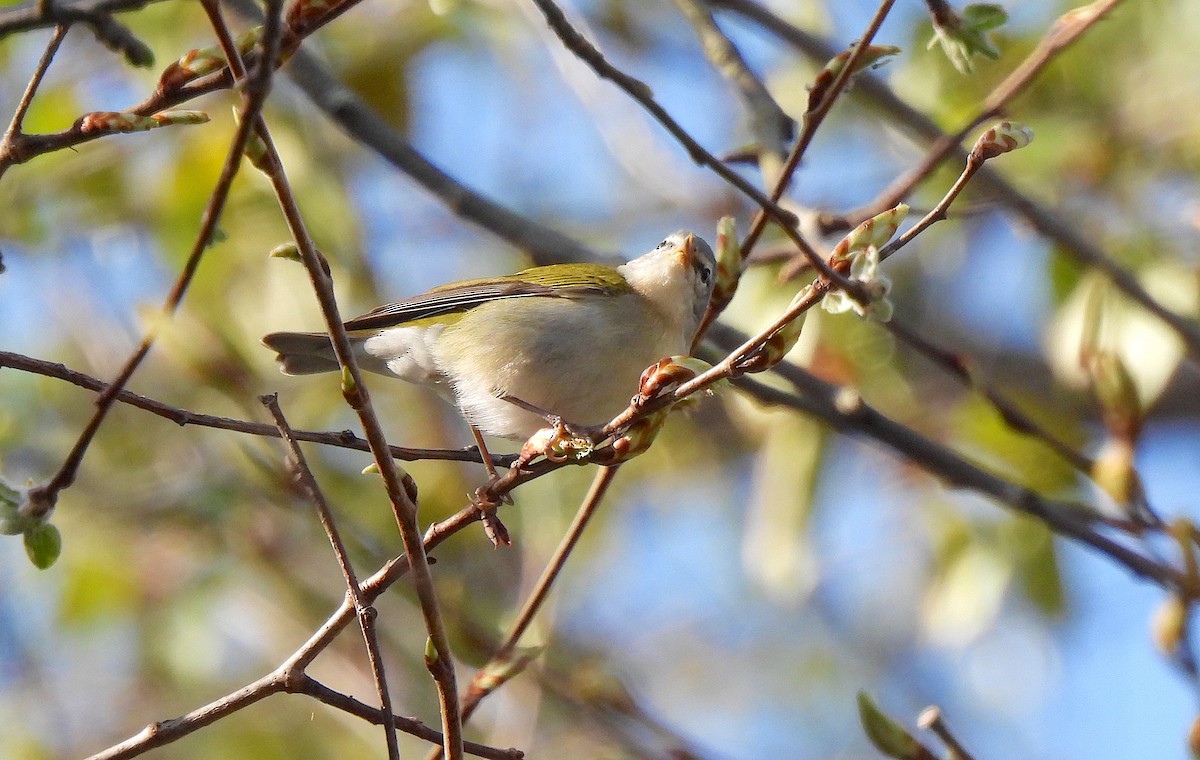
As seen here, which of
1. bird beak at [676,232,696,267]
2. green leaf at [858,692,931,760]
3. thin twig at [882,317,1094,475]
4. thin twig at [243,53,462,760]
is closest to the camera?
thin twig at [243,53,462,760]

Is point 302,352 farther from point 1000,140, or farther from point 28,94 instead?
point 1000,140

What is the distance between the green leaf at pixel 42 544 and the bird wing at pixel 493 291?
5.45 feet

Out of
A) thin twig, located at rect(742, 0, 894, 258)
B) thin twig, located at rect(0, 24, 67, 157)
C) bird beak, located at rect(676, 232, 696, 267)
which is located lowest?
thin twig, located at rect(0, 24, 67, 157)

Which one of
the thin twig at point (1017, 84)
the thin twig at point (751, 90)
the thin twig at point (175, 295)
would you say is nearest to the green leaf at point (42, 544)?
the thin twig at point (175, 295)

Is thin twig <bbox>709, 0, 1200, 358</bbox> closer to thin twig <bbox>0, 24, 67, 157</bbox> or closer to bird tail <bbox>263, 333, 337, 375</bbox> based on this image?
bird tail <bbox>263, 333, 337, 375</bbox>

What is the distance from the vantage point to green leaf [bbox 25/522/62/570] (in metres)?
1.70

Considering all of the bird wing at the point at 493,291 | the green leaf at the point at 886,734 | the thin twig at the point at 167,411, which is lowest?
the green leaf at the point at 886,734

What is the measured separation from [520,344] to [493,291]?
17.4 inches

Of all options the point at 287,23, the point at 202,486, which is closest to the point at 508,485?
the point at 287,23

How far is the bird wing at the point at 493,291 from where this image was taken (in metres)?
3.48

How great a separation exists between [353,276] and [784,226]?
2583mm

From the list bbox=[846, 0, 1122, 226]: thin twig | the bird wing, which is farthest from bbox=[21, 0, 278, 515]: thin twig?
bbox=[846, 0, 1122, 226]: thin twig

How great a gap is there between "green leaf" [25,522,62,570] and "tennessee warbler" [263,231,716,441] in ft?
4.93

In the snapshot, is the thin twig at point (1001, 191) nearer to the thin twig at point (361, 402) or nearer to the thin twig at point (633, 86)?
the thin twig at point (633, 86)
